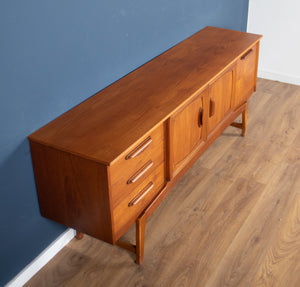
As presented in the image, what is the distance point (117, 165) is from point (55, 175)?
12.6 inches

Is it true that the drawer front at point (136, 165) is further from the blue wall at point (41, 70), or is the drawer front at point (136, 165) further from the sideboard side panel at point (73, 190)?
the blue wall at point (41, 70)

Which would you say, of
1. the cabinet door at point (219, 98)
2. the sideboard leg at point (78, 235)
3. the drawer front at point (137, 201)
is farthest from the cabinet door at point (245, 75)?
the sideboard leg at point (78, 235)

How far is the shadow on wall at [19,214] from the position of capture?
1.99m

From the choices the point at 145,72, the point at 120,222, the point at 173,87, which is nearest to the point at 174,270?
the point at 120,222

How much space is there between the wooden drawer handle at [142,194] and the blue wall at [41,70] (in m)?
0.47

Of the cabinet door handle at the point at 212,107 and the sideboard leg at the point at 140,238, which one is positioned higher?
the cabinet door handle at the point at 212,107

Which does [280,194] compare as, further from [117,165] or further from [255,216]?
[117,165]

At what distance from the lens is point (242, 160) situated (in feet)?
10.3

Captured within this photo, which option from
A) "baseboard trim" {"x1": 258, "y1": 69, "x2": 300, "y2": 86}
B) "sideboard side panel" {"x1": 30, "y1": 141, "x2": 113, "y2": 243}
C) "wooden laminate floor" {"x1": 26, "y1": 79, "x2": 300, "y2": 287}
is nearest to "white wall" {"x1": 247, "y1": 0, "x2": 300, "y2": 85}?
"baseboard trim" {"x1": 258, "y1": 69, "x2": 300, "y2": 86}

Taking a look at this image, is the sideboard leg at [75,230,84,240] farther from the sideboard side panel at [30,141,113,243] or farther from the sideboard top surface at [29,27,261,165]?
the sideboard top surface at [29,27,261,165]

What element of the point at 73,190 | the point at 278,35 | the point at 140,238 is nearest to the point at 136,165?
the point at 73,190

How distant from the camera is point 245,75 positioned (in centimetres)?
311

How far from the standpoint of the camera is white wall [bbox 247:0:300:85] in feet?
13.0

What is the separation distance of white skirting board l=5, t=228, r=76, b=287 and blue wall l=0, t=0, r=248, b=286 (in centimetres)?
2
